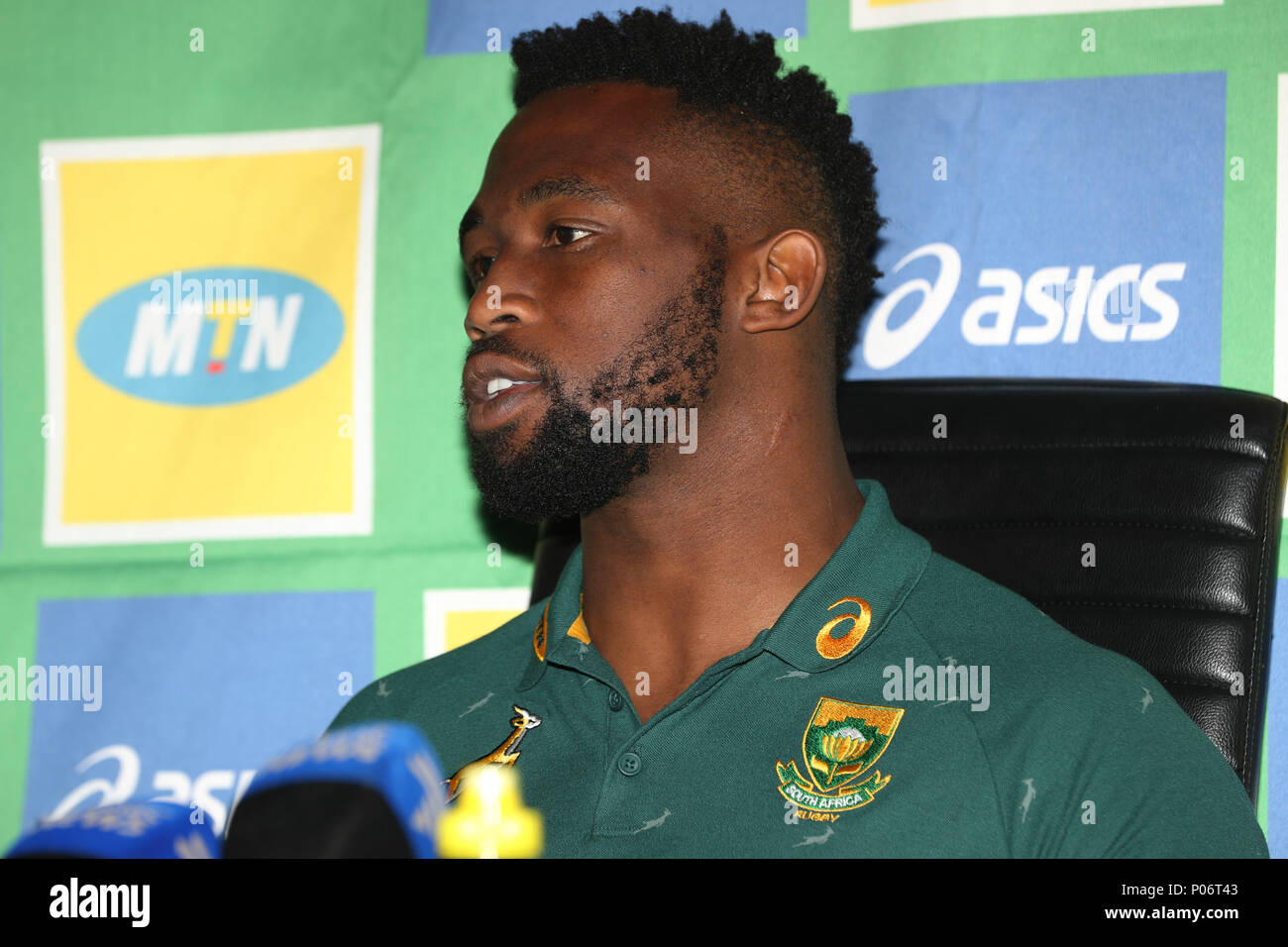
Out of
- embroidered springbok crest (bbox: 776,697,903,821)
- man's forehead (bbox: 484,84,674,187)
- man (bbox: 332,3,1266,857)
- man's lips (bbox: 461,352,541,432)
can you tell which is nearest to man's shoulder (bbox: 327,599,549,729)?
man (bbox: 332,3,1266,857)

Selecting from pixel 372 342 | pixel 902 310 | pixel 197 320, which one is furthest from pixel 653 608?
pixel 197 320

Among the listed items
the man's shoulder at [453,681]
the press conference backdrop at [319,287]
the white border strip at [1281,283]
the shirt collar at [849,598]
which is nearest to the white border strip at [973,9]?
the press conference backdrop at [319,287]

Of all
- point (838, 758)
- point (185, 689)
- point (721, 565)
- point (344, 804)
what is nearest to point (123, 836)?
point (344, 804)

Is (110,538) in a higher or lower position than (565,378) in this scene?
lower

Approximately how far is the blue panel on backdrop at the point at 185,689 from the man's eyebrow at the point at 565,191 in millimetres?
705

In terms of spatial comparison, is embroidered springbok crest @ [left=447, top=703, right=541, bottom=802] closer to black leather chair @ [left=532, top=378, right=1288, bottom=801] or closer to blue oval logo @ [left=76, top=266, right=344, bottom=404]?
black leather chair @ [left=532, top=378, right=1288, bottom=801]

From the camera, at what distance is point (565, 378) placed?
3.83 feet

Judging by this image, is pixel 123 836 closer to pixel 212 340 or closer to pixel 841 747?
pixel 841 747

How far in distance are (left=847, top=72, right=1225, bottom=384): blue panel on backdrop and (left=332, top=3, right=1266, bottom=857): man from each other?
0.25 m

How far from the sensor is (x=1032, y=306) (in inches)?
62.2

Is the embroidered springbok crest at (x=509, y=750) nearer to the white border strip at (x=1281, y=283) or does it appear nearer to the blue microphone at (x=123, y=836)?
the blue microphone at (x=123, y=836)
